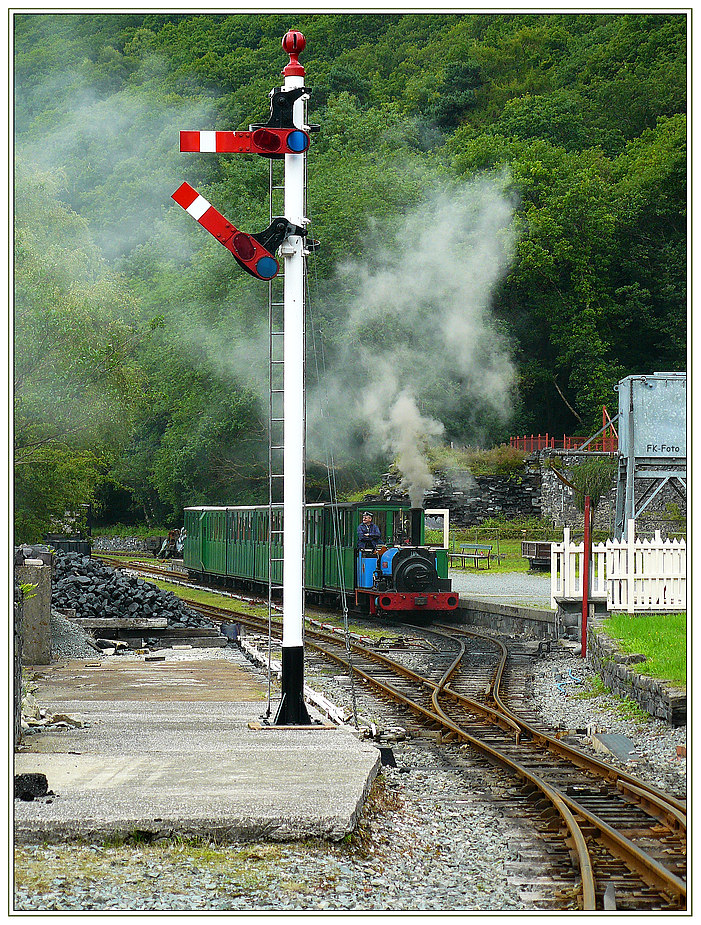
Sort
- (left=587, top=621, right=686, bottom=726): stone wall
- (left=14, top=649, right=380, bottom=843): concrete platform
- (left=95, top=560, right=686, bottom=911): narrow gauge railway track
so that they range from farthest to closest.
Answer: (left=587, top=621, right=686, bottom=726): stone wall, (left=14, top=649, right=380, bottom=843): concrete platform, (left=95, top=560, right=686, bottom=911): narrow gauge railway track

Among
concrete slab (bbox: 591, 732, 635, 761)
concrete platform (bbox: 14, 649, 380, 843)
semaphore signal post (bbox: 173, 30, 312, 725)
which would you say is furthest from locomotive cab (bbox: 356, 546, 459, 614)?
semaphore signal post (bbox: 173, 30, 312, 725)

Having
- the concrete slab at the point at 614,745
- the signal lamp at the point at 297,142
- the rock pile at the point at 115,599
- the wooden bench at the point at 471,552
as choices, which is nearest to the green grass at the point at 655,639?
the concrete slab at the point at 614,745

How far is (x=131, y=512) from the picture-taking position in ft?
150

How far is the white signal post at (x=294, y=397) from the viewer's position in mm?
7074

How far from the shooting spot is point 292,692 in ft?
24.1

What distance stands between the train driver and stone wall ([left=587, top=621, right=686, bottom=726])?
17.9ft

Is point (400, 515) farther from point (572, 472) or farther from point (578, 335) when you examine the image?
point (578, 335)

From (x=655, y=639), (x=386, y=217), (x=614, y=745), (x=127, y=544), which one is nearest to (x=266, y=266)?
(x=614, y=745)

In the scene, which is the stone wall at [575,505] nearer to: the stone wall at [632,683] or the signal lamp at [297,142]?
the stone wall at [632,683]

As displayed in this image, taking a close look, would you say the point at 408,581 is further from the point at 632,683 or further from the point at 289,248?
the point at 289,248

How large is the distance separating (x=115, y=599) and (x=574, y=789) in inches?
397

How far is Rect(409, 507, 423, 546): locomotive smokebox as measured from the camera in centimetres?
1709

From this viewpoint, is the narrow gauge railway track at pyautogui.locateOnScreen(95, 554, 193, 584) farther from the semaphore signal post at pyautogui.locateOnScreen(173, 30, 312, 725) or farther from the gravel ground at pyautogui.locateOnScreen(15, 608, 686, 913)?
the gravel ground at pyautogui.locateOnScreen(15, 608, 686, 913)

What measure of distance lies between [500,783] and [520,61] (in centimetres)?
4394
